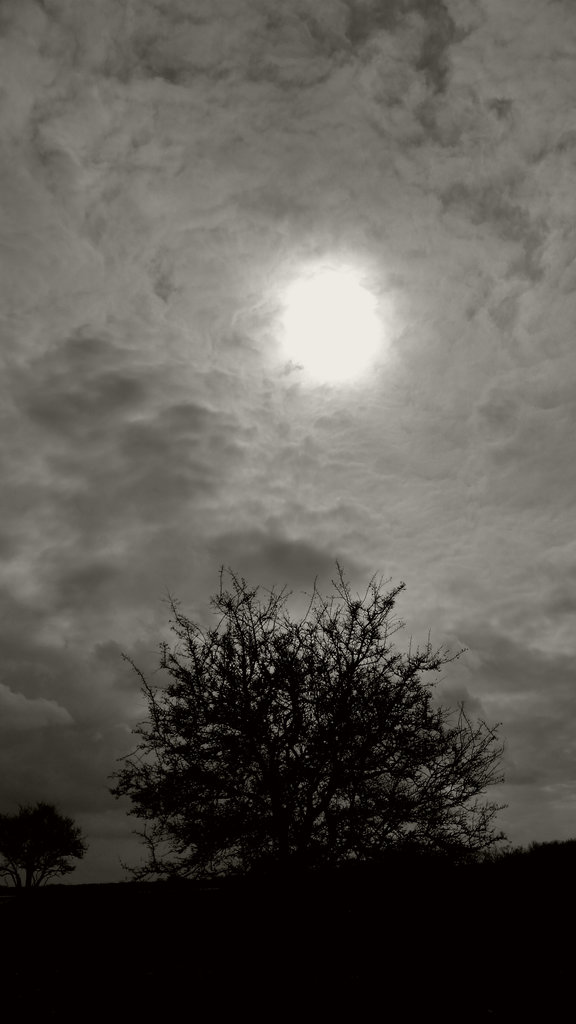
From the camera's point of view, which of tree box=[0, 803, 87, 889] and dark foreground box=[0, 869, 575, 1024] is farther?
tree box=[0, 803, 87, 889]

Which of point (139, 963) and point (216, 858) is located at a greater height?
point (216, 858)

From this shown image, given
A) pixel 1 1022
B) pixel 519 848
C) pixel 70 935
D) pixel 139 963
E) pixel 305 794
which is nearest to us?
pixel 1 1022

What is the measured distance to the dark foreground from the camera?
336 inches

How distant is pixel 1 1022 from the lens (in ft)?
27.8

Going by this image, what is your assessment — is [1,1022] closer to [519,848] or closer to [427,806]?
[427,806]

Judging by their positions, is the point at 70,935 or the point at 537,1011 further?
the point at 70,935

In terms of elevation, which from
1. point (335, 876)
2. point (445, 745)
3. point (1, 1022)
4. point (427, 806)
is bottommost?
point (1, 1022)

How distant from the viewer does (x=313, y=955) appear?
34.5ft

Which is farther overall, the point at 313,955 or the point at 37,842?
the point at 37,842

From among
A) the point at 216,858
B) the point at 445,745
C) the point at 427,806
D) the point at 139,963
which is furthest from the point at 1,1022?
the point at 445,745

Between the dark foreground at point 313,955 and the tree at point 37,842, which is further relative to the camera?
the tree at point 37,842

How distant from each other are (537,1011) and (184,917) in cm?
840

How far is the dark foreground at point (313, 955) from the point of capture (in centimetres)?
854

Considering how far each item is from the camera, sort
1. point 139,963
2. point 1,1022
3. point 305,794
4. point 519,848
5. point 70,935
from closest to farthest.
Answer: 1. point 1,1022
2. point 139,963
3. point 305,794
4. point 70,935
5. point 519,848
